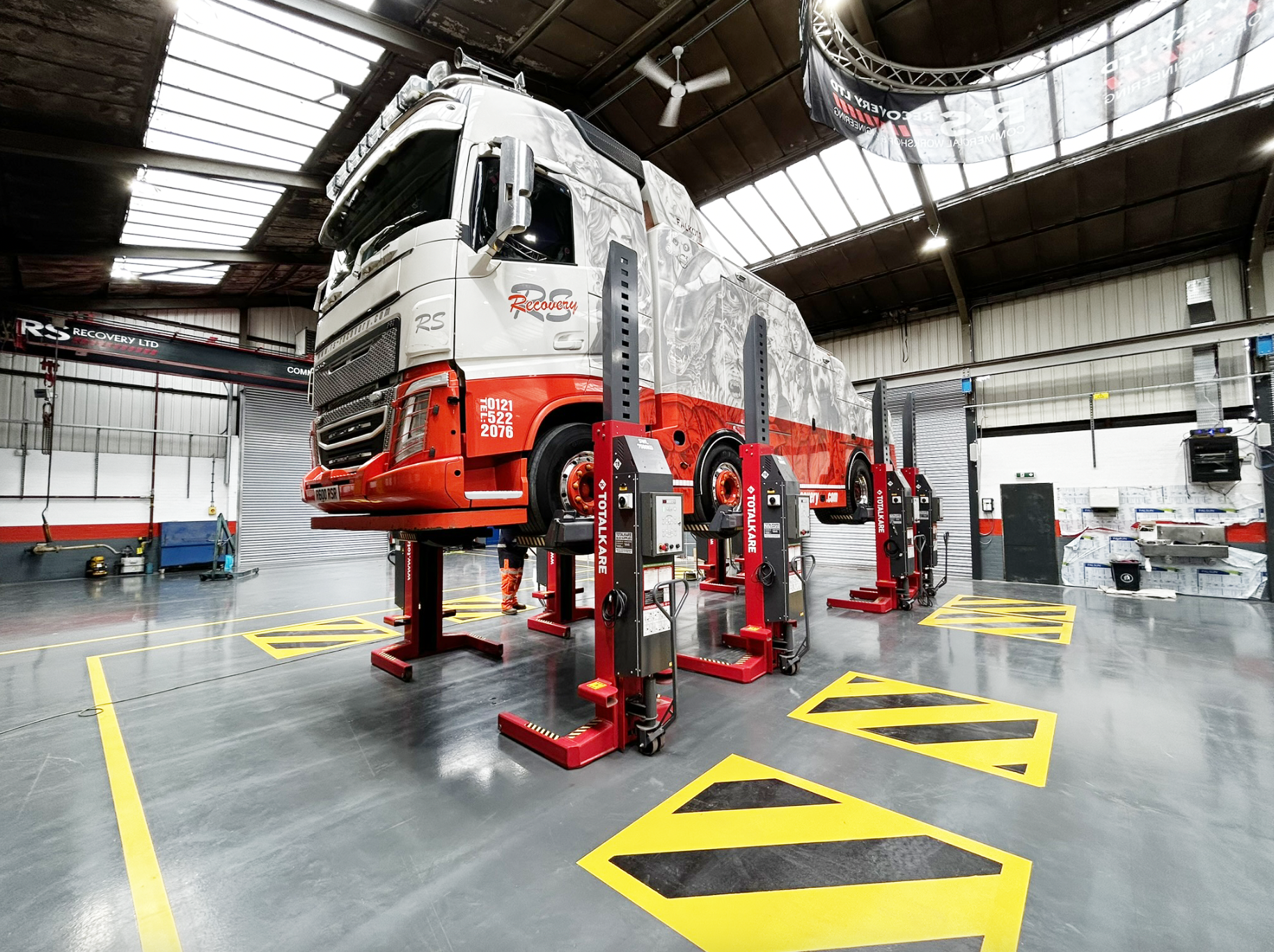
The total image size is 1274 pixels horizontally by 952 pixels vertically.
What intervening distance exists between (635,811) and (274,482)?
14.8m

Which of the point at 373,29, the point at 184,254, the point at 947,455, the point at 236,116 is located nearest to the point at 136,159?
the point at 236,116

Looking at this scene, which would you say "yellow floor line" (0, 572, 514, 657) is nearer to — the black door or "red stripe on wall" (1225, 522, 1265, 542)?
the black door

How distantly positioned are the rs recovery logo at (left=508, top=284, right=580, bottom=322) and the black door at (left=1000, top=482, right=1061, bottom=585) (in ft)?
37.3

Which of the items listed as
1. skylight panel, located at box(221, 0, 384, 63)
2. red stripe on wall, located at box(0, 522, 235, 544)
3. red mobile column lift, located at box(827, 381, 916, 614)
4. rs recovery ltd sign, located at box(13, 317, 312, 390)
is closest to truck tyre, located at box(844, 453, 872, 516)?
red mobile column lift, located at box(827, 381, 916, 614)

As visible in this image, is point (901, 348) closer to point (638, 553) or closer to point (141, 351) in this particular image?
point (638, 553)

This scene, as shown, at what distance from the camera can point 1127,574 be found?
927cm

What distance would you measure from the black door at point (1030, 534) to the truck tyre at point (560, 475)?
36.4 ft

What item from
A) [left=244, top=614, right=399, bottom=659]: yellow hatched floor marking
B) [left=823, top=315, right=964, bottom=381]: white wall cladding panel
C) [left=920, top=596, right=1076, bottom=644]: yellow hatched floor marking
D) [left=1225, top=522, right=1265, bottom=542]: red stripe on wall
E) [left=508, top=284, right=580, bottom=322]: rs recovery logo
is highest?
[left=823, top=315, right=964, bottom=381]: white wall cladding panel

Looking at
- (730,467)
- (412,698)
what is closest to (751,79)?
(730,467)

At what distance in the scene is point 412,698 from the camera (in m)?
3.85

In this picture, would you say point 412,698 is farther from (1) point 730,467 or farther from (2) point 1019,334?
(2) point 1019,334

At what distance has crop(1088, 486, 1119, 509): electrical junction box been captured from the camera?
→ 10.0 meters

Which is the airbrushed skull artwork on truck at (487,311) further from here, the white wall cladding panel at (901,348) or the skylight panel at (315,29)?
the white wall cladding panel at (901,348)

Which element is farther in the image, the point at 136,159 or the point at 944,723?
the point at 136,159
